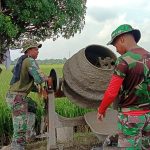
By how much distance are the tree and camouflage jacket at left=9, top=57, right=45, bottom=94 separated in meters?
14.0

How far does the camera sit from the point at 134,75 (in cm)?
416

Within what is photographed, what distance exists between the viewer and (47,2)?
21125 mm

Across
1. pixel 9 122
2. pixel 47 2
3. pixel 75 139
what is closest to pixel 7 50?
pixel 47 2

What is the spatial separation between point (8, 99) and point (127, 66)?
8.54 ft

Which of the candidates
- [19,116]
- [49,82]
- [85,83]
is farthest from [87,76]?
[19,116]

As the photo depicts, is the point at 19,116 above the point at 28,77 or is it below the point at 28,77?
below

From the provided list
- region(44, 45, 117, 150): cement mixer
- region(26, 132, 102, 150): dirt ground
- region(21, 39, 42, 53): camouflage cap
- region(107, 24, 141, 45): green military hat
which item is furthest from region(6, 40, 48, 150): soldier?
region(107, 24, 141, 45): green military hat

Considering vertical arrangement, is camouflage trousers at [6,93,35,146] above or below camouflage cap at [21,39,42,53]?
below

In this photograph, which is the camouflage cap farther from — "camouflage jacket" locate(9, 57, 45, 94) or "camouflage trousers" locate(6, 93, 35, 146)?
"camouflage trousers" locate(6, 93, 35, 146)

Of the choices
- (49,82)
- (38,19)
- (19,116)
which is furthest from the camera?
(38,19)

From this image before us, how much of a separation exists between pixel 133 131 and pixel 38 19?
17.8m

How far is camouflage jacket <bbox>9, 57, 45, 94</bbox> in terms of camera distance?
5.95m

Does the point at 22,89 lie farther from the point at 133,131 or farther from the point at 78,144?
the point at 133,131

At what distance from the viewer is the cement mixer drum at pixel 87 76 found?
5.88 metres
